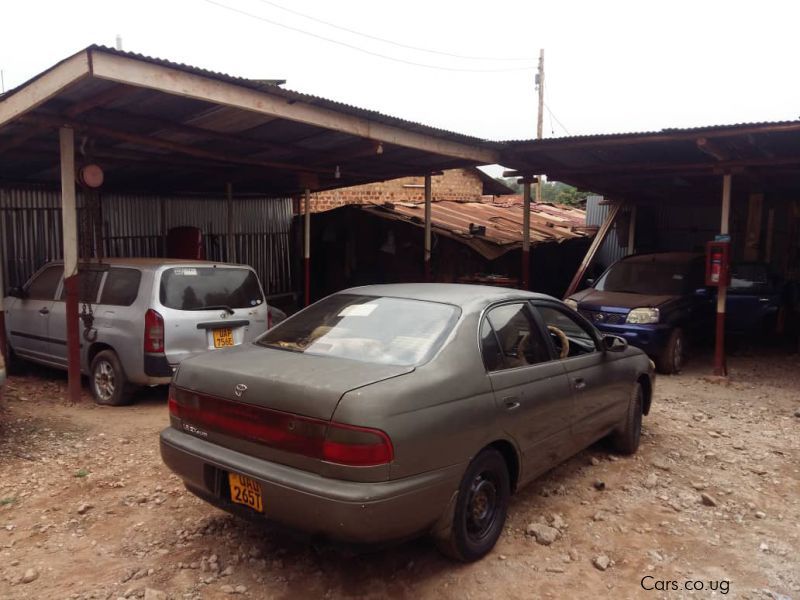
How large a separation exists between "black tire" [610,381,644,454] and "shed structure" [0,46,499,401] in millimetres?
4429

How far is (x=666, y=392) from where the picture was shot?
302 inches

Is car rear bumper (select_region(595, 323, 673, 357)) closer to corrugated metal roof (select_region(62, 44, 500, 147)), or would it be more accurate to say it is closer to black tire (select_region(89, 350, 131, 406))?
corrugated metal roof (select_region(62, 44, 500, 147))

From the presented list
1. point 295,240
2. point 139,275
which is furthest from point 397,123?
point 295,240

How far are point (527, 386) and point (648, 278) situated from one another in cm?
670

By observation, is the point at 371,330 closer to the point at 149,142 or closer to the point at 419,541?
the point at 419,541

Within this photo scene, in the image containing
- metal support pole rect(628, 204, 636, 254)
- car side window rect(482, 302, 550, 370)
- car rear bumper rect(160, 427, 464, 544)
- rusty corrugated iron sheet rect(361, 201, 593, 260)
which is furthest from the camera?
metal support pole rect(628, 204, 636, 254)

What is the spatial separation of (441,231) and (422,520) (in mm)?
9707

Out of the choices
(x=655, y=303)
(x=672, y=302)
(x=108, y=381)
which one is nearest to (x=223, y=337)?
(x=108, y=381)

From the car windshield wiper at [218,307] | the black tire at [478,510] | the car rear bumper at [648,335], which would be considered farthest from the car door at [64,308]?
the car rear bumper at [648,335]

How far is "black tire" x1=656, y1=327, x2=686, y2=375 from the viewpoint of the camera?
8.57 meters

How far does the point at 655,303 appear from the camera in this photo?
8.61 m

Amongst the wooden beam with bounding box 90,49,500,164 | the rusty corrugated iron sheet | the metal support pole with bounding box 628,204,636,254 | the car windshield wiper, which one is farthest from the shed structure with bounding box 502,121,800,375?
the car windshield wiper

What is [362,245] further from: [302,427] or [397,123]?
[302,427]

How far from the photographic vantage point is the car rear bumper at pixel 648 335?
8.42 metres
